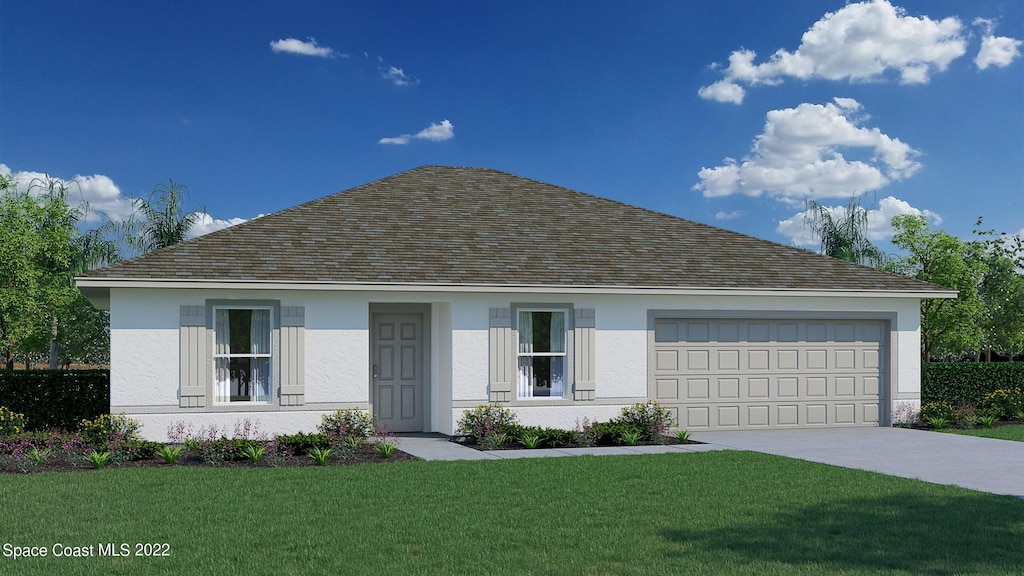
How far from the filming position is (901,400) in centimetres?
1945

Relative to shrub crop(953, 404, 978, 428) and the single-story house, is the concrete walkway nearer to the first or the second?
the single-story house

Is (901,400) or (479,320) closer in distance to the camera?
(479,320)

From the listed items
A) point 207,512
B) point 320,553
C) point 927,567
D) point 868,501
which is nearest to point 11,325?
point 207,512

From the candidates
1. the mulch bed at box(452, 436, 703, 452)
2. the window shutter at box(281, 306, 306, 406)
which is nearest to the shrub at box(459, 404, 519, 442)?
the mulch bed at box(452, 436, 703, 452)

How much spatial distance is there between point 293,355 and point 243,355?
805 mm

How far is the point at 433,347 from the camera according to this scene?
1792cm

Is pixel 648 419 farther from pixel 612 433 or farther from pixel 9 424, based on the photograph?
pixel 9 424

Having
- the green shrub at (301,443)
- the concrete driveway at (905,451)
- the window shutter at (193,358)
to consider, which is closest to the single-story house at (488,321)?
the window shutter at (193,358)

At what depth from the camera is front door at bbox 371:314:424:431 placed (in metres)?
17.9

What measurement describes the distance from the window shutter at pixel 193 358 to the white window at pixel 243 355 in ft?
0.91

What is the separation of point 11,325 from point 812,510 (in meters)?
22.8

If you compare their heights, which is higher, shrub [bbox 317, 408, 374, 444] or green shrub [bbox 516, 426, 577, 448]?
shrub [bbox 317, 408, 374, 444]

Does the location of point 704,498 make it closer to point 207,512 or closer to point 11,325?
point 207,512

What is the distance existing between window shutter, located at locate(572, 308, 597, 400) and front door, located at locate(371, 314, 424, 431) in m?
2.92
